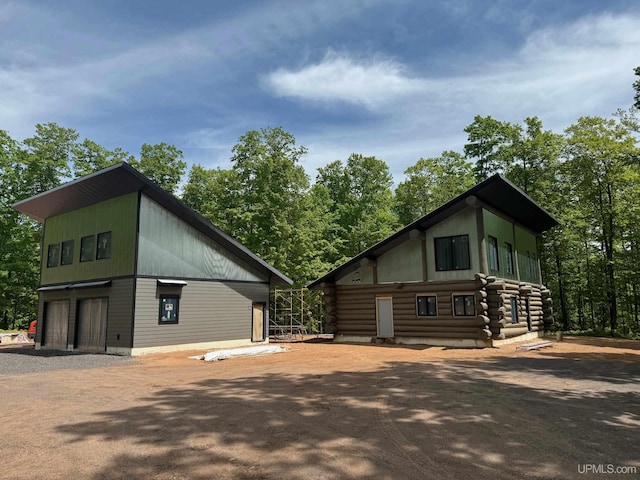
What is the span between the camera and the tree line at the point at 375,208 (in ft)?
101

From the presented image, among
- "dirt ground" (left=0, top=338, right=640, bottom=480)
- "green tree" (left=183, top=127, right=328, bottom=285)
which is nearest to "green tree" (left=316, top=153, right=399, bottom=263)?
"green tree" (left=183, top=127, right=328, bottom=285)

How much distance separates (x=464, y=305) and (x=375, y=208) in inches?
1020

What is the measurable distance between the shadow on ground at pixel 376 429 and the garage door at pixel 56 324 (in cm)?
1425

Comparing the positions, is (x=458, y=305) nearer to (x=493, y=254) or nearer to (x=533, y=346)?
(x=493, y=254)

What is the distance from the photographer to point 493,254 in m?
20.6

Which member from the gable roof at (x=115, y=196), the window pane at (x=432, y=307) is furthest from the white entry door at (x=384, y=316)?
the gable roof at (x=115, y=196)

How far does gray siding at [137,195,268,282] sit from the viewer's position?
18.6 meters

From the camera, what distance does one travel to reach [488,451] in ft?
17.8

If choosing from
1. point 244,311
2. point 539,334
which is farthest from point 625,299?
point 244,311

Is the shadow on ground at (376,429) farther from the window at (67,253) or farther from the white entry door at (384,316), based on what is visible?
the window at (67,253)

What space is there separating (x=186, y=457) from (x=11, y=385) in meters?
8.70

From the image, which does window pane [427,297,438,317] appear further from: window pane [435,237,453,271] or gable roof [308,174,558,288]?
gable roof [308,174,558,288]

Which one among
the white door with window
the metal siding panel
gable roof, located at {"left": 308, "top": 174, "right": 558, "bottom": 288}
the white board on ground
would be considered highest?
gable roof, located at {"left": 308, "top": 174, "right": 558, "bottom": 288}

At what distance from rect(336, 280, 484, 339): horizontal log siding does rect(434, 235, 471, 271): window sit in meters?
0.81
